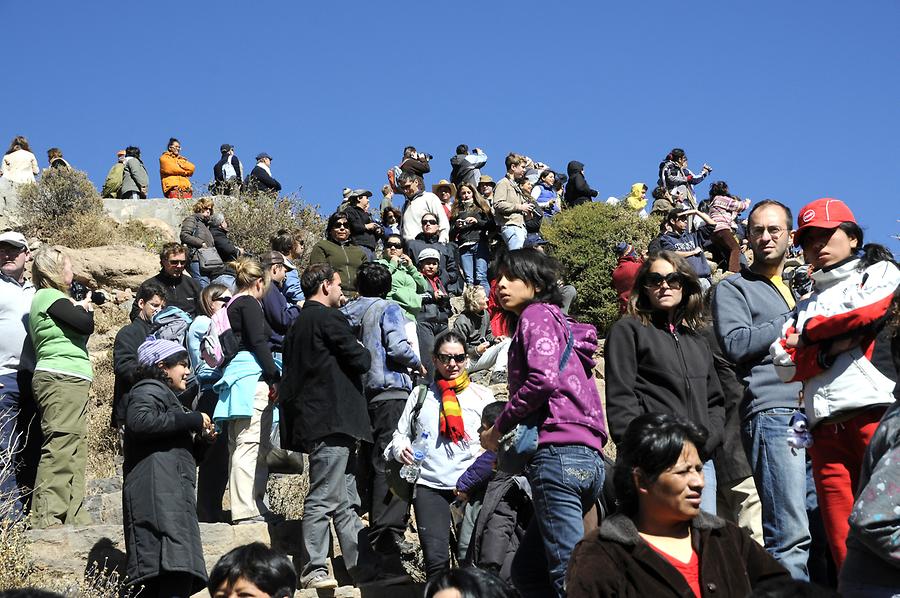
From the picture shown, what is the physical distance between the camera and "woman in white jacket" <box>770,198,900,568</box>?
16.4 ft

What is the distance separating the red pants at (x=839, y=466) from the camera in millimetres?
4969

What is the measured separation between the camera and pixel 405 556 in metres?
8.47

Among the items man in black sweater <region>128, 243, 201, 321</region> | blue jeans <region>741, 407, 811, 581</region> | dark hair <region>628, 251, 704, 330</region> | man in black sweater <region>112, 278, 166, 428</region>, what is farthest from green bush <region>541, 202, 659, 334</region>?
blue jeans <region>741, 407, 811, 581</region>

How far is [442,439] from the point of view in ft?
25.1

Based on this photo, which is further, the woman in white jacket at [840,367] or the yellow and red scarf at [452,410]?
the yellow and red scarf at [452,410]


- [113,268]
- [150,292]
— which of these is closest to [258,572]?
[150,292]

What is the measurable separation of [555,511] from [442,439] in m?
2.50

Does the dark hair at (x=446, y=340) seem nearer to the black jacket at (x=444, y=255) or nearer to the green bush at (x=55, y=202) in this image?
the black jacket at (x=444, y=255)

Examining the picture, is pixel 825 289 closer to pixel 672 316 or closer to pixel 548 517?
pixel 672 316

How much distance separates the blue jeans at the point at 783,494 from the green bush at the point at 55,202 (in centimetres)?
1961

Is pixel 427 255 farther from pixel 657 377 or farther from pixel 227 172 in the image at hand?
pixel 227 172

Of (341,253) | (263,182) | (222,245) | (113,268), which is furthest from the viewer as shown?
(263,182)

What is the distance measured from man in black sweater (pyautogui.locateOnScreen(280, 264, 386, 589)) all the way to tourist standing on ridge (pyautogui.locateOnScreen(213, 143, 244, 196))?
16.9m

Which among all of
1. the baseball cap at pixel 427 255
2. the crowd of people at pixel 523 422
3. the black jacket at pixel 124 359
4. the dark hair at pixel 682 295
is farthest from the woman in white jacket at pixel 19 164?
the dark hair at pixel 682 295
